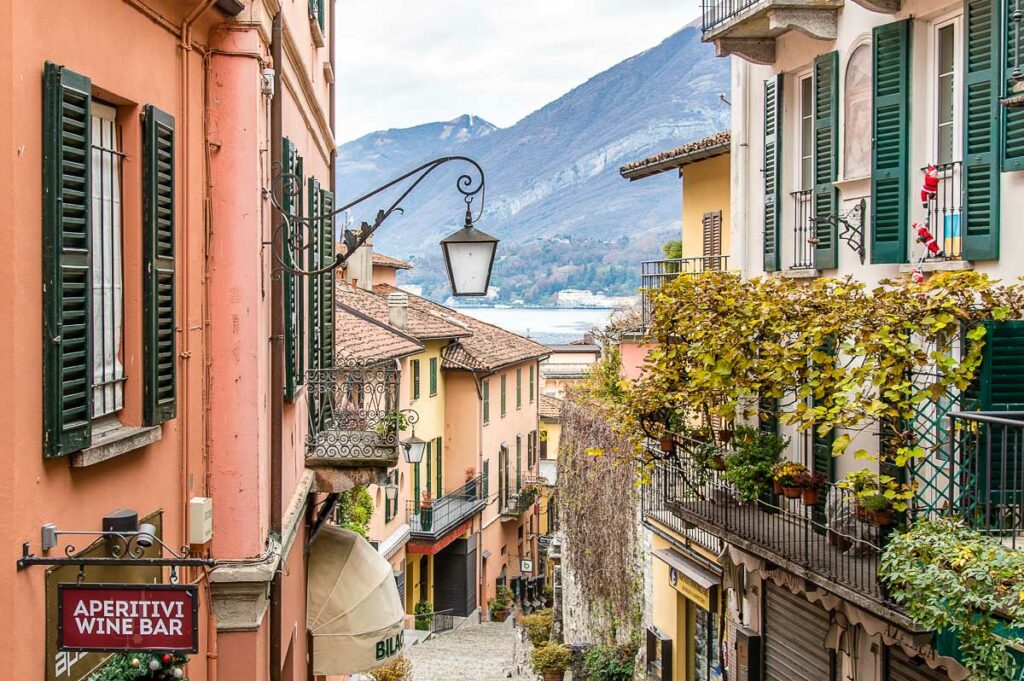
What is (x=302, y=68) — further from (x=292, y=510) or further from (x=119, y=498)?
(x=119, y=498)

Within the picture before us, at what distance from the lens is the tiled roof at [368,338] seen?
2744cm

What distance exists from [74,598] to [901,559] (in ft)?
20.3

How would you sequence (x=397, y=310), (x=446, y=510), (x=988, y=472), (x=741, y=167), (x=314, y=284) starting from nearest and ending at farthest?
(x=988, y=472), (x=314, y=284), (x=741, y=167), (x=397, y=310), (x=446, y=510)

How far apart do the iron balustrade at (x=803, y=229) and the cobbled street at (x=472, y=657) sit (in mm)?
14179

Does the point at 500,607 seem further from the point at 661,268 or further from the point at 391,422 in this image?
the point at 391,422

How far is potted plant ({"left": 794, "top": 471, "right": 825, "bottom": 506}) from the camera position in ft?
42.0

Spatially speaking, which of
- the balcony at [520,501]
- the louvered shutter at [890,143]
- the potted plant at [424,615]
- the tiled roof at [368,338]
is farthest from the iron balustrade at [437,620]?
the louvered shutter at [890,143]

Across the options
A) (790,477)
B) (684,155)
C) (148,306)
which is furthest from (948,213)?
(684,155)

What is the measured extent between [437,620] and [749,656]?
25.0 metres

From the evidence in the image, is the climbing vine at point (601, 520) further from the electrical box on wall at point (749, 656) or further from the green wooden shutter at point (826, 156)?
the green wooden shutter at point (826, 156)

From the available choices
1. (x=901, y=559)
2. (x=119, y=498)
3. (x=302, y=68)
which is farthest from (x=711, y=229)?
(x=119, y=498)

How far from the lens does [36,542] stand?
17.1 feet

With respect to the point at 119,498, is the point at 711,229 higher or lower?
higher

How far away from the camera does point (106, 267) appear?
633cm
